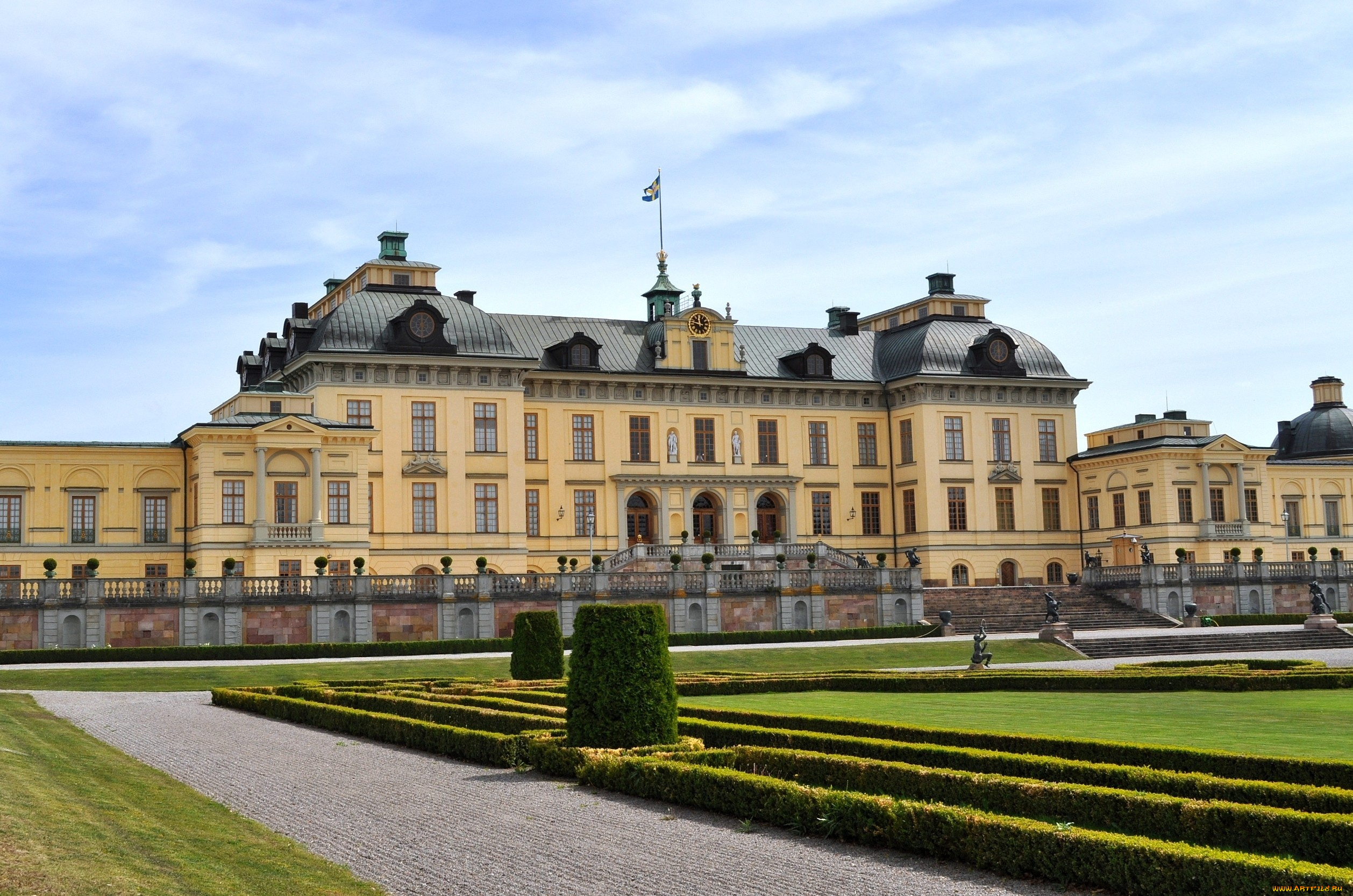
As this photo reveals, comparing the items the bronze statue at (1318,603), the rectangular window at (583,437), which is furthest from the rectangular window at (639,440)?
the bronze statue at (1318,603)

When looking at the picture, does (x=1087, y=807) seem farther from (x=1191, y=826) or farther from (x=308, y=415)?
(x=308, y=415)

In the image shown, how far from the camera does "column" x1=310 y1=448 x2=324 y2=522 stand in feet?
171

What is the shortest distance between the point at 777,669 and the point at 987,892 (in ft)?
93.9

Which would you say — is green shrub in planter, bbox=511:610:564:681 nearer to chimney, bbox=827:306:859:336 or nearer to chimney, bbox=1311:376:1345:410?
chimney, bbox=827:306:859:336

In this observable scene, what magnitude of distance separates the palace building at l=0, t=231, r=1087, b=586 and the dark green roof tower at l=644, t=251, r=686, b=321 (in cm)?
11

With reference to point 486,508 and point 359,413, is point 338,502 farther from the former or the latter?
point 486,508

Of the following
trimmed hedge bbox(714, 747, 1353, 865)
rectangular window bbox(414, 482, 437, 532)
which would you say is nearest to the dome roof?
rectangular window bbox(414, 482, 437, 532)

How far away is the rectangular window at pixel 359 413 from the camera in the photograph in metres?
56.6

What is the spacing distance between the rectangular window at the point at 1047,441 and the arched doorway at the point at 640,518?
19116mm

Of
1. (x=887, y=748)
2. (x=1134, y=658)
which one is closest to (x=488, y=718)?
(x=887, y=748)

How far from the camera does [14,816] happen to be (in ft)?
39.3

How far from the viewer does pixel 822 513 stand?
6619cm

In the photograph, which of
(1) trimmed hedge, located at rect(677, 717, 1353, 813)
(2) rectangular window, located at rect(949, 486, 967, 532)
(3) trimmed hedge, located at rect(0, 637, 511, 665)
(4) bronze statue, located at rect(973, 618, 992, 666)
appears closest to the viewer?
(1) trimmed hedge, located at rect(677, 717, 1353, 813)

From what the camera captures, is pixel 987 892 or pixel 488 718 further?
pixel 488 718
